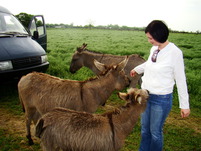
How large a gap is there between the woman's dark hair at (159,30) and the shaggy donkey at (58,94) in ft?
5.54

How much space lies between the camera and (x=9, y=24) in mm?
6617

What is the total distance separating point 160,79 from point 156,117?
647 millimetres

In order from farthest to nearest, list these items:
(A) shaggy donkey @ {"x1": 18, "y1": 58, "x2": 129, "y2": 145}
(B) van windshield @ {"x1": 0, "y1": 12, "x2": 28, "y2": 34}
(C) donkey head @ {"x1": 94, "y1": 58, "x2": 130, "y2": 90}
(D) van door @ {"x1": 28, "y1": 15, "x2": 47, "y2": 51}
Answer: (D) van door @ {"x1": 28, "y1": 15, "x2": 47, "y2": 51}, (B) van windshield @ {"x1": 0, "y1": 12, "x2": 28, "y2": 34}, (C) donkey head @ {"x1": 94, "y1": 58, "x2": 130, "y2": 90}, (A) shaggy donkey @ {"x1": 18, "y1": 58, "x2": 129, "y2": 145}

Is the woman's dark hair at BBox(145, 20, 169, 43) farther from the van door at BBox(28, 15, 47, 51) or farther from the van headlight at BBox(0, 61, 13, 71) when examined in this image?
the van door at BBox(28, 15, 47, 51)

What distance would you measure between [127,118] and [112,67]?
4.80ft

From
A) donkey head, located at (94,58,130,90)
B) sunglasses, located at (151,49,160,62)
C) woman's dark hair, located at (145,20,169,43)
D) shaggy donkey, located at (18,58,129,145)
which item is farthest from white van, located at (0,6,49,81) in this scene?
woman's dark hair, located at (145,20,169,43)

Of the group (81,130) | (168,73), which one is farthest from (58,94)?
(168,73)

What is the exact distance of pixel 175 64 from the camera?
2.60m

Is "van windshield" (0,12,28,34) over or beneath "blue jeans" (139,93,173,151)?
over

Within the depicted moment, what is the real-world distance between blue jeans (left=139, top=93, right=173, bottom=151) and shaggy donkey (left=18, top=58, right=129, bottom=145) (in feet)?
3.67

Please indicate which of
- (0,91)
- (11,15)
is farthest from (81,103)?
(11,15)

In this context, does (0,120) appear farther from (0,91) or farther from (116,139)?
(116,139)

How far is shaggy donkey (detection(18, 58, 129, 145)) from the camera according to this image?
3.49 m

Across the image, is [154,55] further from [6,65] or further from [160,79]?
[6,65]
